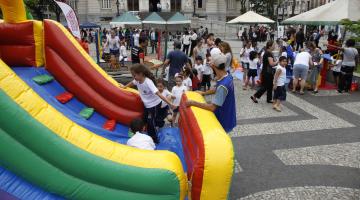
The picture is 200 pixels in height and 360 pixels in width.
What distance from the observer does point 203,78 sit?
9.85m

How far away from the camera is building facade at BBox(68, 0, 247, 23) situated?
4841 cm

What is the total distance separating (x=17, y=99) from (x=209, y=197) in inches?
86.4

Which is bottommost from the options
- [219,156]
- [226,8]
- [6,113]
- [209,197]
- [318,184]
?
[318,184]

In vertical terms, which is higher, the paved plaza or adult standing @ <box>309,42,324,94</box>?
adult standing @ <box>309,42,324,94</box>

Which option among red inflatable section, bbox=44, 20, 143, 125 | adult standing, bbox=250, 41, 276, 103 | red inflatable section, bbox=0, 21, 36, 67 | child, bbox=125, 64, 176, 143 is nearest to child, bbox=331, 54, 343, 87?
adult standing, bbox=250, 41, 276, 103

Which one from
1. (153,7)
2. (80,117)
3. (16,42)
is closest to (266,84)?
(80,117)

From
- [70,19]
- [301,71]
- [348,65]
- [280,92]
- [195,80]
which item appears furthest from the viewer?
[348,65]

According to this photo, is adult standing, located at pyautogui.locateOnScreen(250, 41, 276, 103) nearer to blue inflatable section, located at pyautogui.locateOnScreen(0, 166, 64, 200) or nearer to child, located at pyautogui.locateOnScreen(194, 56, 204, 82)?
child, located at pyautogui.locateOnScreen(194, 56, 204, 82)

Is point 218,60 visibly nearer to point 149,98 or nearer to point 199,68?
point 149,98

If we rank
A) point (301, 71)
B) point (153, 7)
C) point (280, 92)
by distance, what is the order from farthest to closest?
1. point (153, 7)
2. point (301, 71)
3. point (280, 92)

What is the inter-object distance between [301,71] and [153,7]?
43.6 metres

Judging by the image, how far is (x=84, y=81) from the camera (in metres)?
6.30

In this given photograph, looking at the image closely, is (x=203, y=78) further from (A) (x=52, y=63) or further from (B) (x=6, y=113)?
(B) (x=6, y=113)

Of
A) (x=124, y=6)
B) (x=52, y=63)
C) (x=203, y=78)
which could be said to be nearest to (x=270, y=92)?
(x=203, y=78)
